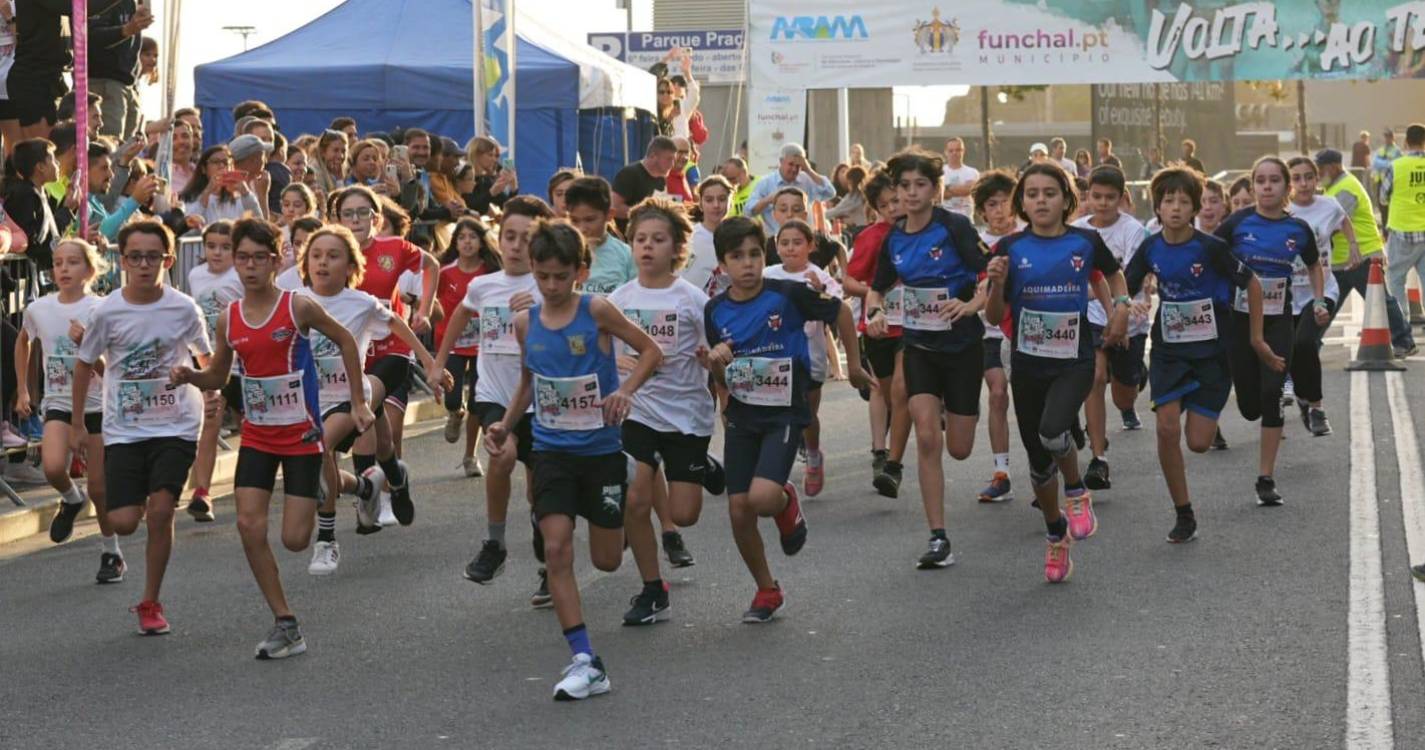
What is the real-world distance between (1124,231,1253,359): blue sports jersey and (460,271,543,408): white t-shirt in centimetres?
287

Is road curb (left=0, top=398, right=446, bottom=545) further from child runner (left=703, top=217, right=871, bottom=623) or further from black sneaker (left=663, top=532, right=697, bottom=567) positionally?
child runner (left=703, top=217, right=871, bottom=623)

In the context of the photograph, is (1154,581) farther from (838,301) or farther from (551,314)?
(551,314)

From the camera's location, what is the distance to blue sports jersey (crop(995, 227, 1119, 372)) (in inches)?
372

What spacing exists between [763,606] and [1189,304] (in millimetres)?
3137

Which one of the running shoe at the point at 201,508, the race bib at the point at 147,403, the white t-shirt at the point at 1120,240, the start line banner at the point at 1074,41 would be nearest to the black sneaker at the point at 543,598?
the race bib at the point at 147,403

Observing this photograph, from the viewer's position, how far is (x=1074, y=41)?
A: 29578 millimetres

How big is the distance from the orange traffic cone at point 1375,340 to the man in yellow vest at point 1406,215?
8.18ft

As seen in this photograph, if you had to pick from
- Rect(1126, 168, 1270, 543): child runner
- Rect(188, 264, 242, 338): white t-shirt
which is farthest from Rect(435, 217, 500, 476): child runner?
Rect(1126, 168, 1270, 543): child runner

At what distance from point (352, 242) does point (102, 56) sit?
5926 mm

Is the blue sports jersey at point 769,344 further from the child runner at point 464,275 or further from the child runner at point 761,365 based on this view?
the child runner at point 464,275

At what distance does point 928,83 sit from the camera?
3017cm

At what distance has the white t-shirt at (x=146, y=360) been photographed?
8.87 meters

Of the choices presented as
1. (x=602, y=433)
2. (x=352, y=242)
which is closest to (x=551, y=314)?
(x=602, y=433)

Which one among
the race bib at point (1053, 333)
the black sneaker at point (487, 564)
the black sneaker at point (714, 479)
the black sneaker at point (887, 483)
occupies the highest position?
the race bib at point (1053, 333)
